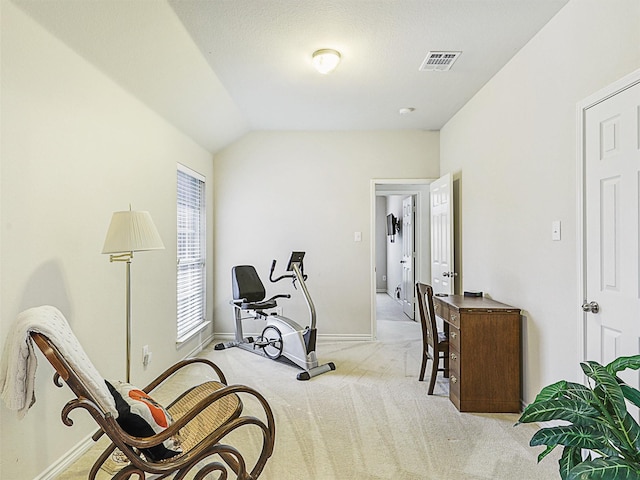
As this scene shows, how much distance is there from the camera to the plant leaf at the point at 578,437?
4.58 ft

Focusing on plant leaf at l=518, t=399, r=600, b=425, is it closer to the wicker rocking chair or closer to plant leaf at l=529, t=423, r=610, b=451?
plant leaf at l=529, t=423, r=610, b=451

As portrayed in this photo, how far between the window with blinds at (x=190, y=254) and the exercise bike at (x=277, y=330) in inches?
18.9

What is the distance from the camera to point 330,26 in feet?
8.94

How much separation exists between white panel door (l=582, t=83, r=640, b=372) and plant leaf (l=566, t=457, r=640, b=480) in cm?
89

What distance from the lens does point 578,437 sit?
1.43 m

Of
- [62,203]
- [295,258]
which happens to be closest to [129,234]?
[62,203]

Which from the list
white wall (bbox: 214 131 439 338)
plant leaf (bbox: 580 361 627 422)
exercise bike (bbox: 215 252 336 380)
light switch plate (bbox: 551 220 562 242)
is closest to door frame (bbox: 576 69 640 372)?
light switch plate (bbox: 551 220 562 242)

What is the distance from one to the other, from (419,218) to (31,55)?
17.8 ft

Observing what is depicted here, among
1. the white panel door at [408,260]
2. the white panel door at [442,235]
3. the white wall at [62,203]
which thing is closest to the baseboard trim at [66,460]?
the white wall at [62,203]

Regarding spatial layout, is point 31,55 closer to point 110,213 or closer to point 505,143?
point 110,213

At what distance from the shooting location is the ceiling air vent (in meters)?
3.12

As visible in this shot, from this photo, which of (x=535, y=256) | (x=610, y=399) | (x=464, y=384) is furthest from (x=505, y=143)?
(x=610, y=399)

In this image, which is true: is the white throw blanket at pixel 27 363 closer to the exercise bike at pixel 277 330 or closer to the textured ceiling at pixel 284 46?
the textured ceiling at pixel 284 46

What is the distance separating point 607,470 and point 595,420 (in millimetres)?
206
